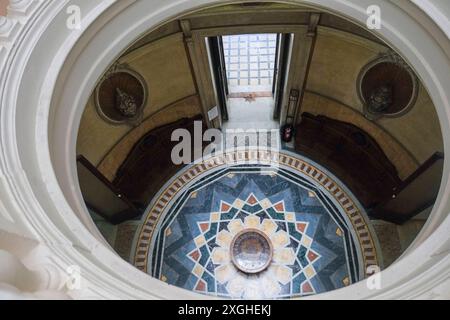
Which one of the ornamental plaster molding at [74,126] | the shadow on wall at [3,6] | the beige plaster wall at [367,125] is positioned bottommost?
the ornamental plaster molding at [74,126]

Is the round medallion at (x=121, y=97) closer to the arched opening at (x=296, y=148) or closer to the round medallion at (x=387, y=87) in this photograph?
the arched opening at (x=296, y=148)

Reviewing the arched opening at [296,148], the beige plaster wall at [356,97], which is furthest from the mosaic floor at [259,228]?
the beige plaster wall at [356,97]

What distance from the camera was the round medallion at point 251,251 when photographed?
647 centimetres

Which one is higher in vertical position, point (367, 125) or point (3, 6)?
point (367, 125)

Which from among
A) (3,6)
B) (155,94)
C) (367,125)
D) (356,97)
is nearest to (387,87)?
(356,97)

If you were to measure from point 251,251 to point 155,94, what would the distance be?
280 cm

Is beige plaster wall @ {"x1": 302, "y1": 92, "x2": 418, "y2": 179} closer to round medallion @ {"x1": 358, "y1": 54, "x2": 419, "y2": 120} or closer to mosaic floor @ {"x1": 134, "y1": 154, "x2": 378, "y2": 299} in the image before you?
round medallion @ {"x1": 358, "y1": 54, "x2": 419, "y2": 120}

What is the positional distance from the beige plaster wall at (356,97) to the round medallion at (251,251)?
2355 millimetres

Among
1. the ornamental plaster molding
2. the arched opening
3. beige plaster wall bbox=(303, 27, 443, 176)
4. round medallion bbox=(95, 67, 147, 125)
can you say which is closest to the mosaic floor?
the arched opening

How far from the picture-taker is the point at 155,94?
7.25 metres

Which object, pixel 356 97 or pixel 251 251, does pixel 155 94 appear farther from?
pixel 356 97

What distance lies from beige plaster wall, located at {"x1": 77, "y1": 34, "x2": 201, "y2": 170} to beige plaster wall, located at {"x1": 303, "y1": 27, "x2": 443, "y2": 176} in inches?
76.9
